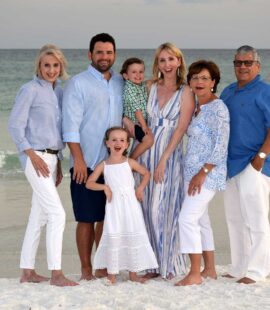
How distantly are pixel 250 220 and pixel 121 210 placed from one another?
93 cm

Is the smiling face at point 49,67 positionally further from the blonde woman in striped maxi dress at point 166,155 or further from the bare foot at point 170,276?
the bare foot at point 170,276

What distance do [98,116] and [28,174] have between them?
2.15 ft

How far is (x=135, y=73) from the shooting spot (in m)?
5.18

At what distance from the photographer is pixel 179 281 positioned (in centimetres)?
514

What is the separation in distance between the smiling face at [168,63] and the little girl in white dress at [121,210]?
53 centimetres

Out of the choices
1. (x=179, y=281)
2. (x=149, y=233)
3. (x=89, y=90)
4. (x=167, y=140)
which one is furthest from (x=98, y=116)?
(x=179, y=281)

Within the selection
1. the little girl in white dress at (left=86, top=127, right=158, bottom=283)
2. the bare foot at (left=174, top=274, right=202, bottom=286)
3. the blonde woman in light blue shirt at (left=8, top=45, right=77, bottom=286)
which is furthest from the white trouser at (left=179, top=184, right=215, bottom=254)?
the blonde woman in light blue shirt at (left=8, top=45, right=77, bottom=286)

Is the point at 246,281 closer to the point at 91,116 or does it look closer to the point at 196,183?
the point at 196,183

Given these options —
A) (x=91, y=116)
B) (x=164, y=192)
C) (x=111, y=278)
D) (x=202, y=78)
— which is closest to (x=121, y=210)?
(x=164, y=192)

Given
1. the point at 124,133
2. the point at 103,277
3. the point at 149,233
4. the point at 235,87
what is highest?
the point at 235,87

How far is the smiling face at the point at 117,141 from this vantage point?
5.06 meters

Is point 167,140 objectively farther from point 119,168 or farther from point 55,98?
point 55,98

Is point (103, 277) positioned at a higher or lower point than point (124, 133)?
lower

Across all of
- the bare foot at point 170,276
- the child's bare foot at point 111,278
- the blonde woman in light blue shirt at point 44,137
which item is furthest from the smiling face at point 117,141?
the bare foot at point 170,276
